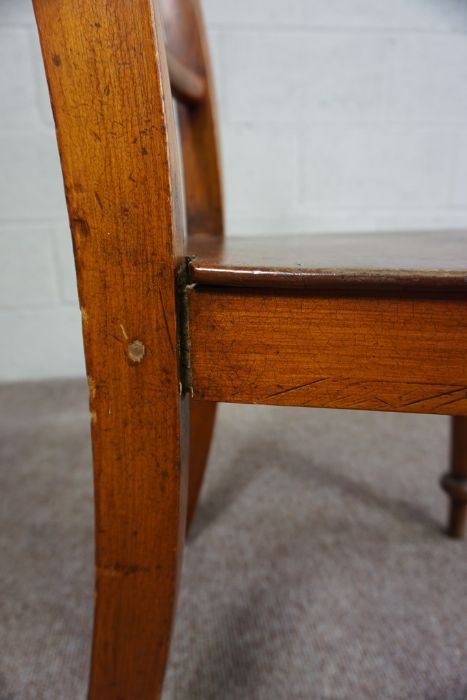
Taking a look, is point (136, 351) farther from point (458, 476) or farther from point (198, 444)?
point (458, 476)

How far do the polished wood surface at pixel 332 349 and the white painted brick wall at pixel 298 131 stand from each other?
3.17 feet

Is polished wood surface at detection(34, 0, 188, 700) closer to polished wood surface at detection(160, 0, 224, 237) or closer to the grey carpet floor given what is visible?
the grey carpet floor

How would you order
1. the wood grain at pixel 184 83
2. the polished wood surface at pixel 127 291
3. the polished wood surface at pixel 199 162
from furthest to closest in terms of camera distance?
the polished wood surface at pixel 199 162 < the wood grain at pixel 184 83 < the polished wood surface at pixel 127 291

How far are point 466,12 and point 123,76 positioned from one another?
3.92 ft

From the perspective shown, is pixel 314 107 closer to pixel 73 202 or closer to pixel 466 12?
pixel 466 12

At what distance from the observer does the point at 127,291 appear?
10.7 inches

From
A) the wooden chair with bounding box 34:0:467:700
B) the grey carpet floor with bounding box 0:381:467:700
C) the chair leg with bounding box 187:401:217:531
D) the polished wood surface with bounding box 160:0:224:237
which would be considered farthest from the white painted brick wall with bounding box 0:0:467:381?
the wooden chair with bounding box 34:0:467:700

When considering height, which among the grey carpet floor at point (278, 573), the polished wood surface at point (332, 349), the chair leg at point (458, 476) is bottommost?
the grey carpet floor at point (278, 573)

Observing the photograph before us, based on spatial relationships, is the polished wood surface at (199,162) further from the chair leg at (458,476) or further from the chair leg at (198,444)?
the chair leg at (458,476)

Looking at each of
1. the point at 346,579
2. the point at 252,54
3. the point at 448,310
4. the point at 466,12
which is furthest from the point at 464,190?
the point at 448,310

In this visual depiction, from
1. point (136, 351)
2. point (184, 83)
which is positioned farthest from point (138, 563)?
point (184, 83)

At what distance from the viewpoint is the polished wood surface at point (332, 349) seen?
0.88 ft

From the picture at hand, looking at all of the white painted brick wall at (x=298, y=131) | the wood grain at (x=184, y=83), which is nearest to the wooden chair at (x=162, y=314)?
the wood grain at (x=184, y=83)

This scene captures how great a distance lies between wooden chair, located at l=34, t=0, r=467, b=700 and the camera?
25 centimetres
